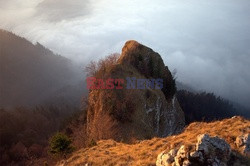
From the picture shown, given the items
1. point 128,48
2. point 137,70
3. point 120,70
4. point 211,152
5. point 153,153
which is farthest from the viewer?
point 128,48

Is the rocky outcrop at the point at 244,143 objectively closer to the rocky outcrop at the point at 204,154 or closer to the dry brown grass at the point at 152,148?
the dry brown grass at the point at 152,148

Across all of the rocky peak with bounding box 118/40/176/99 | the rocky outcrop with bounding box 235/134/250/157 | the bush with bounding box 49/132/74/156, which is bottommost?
the bush with bounding box 49/132/74/156

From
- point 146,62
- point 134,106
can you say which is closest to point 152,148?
point 134,106

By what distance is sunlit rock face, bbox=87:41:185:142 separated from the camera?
56062 millimetres

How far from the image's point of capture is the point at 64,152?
109 feet

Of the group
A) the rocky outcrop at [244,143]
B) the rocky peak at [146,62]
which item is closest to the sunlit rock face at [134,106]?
the rocky peak at [146,62]

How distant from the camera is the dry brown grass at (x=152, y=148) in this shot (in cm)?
2192

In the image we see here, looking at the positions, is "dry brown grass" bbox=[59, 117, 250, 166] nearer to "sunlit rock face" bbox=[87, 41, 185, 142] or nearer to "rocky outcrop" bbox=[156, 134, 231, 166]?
"rocky outcrop" bbox=[156, 134, 231, 166]

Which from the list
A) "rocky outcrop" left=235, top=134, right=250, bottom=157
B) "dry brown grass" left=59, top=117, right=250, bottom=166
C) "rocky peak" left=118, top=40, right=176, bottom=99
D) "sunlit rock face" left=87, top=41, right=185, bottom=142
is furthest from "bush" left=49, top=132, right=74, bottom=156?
"rocky peak" left=118, top=40, right=176, bottom=99

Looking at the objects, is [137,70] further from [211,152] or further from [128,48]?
[211,152]

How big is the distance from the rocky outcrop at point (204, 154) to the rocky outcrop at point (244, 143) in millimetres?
1915

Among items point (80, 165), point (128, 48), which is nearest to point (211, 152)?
A: point (80, 165)

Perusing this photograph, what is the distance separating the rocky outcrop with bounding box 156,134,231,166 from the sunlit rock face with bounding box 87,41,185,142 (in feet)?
82.3

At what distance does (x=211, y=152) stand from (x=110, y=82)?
47.0 m
